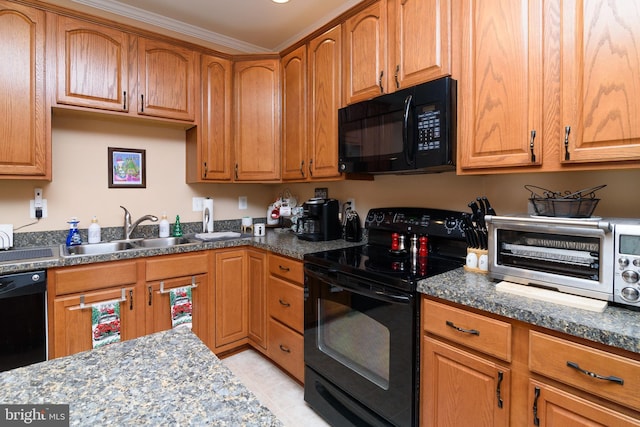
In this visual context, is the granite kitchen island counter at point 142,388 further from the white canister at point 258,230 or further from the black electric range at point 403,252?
the white canister at point 258,230

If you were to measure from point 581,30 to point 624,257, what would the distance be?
81cm

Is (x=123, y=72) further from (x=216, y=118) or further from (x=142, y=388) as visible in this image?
(x=142, y=388)

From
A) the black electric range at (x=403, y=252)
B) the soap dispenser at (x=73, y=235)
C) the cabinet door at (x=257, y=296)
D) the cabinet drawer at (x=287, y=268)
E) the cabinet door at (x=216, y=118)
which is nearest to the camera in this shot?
the black electric range at (x=403, y=252)

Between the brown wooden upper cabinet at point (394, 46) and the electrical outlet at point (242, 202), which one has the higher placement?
the brown wooden upper cabinet at point (394, 46)

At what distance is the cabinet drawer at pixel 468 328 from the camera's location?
1191mm

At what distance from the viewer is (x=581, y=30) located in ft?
4.03

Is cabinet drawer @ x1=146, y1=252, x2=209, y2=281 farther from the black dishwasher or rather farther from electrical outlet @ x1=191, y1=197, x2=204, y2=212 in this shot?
electrical outlet @ x1=191, y1=197, x2=204, y2=212

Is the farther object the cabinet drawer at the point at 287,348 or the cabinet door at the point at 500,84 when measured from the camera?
the cabinet drawer at the point at 287,348

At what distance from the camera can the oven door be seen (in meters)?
1.45

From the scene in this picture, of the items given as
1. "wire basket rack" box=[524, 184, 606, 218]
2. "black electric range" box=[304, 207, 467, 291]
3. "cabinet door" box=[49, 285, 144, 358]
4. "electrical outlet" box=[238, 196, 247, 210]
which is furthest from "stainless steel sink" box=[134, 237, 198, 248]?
"wire basket rack" box=[524, 184, 606, 218]

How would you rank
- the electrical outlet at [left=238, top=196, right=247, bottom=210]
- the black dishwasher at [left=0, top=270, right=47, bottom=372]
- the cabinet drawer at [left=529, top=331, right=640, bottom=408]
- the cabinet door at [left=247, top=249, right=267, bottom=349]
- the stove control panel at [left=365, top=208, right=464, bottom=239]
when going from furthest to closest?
the electrical outlet at [left=238, top=196, right=247, bottom=210]
the cabinet door at [left=247, top=249, right=267, bottom=349]
the stove control panel at [left=365, top=208, right=464, bottom=239]
the black dishwasher at [left=0, top=270, right=47, bottom=372]
the cabinet drawer at [left=529, top=331, right=640, bottom=408]

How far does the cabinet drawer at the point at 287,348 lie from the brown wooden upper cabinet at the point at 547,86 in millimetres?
1412

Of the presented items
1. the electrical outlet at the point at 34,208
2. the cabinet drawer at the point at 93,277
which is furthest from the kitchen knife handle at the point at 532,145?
the electrical outlet at the point at 34,208

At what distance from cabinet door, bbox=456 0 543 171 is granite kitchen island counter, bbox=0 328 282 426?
137 centimetres
